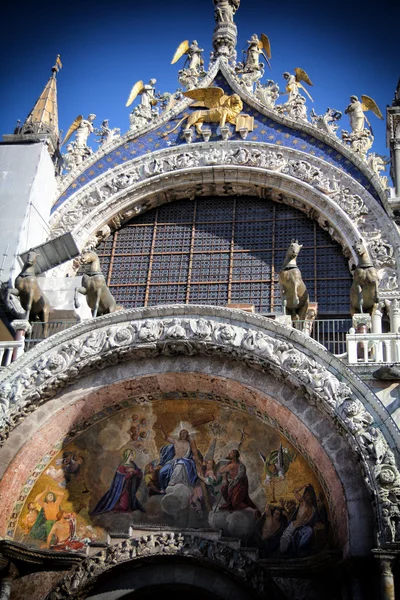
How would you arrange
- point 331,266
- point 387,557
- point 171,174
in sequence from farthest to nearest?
point 171,174, point 331,266, point 387,557

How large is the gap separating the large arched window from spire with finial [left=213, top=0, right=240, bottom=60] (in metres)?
4.07

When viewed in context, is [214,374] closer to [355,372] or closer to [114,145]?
[355,372]

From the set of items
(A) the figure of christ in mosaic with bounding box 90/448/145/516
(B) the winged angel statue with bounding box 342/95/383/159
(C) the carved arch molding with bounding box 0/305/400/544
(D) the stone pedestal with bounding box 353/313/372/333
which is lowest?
(A) the figure of christ in mosaic with bounding box 90/448/145/516

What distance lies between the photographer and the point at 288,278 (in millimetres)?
14469

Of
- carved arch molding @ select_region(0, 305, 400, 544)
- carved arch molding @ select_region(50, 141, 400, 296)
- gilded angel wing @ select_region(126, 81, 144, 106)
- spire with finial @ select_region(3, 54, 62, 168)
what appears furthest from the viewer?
gilded angel wing @ select_region(126, 81, 144, 106)

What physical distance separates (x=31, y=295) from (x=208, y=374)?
148 inches

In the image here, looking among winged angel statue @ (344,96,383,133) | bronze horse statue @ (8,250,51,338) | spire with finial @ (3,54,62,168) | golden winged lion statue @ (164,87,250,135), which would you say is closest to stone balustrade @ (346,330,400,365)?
bronze horse statue @ (8,250,51,338)

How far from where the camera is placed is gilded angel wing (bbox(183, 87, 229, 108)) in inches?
755

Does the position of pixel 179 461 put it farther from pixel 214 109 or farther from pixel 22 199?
pixel 214 109

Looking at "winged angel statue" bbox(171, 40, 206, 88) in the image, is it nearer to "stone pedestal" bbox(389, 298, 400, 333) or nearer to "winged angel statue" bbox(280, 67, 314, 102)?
"winged angel statue" bbox(280, 67, 314, 102)

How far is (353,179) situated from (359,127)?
57.7 inches

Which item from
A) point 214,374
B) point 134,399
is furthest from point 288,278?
point 134,399

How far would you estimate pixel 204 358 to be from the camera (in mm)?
13602

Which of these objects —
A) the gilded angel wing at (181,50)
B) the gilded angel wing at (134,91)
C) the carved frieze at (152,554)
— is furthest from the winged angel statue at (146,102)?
the carved frieze at (152,554)
